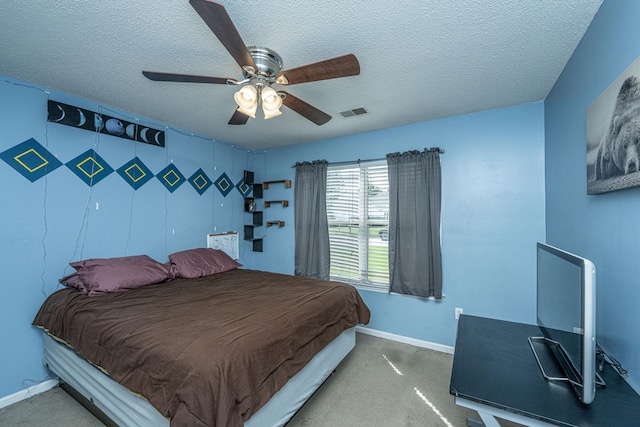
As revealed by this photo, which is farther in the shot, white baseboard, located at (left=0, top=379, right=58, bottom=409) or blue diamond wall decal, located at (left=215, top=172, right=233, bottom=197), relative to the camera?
blue diamond wall decal, located at (left=215, top=172, right=233, bottom=197)

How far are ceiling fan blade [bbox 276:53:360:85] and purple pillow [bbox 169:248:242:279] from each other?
2323mm

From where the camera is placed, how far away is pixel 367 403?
2004 mm

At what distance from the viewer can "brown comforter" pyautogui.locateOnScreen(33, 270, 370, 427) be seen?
3.96 feet

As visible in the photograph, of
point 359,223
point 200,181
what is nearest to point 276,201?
point 200,181

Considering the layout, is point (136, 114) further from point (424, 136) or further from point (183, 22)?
point (424, 136)

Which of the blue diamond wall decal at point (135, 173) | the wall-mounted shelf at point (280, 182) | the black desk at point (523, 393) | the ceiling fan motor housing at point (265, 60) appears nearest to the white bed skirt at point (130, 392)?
the black desk at point (523, 393)

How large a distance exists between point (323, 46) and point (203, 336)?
192 cm

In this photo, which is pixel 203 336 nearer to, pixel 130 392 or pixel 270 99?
pixel 130 392

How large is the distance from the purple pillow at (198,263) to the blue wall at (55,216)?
0.27 m

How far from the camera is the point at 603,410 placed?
992 millimetres

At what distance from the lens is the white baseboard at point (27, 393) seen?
1976mm

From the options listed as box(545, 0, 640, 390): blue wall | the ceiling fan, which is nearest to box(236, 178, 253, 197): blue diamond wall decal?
the ceiling fan

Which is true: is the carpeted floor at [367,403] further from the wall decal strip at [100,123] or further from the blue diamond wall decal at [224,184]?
the blue diamond wall decal at [224,184]

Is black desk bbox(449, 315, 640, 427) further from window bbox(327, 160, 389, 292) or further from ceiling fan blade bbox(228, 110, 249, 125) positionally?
ceiling fan blade bbox(228, 110, 249, 125)
